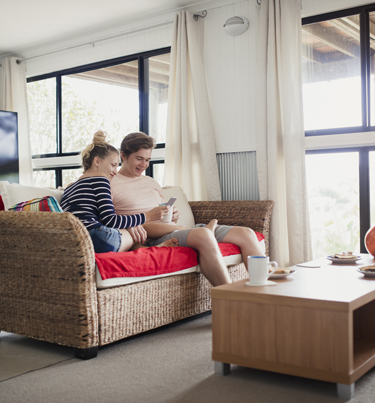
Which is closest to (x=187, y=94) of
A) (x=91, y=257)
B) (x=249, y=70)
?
(x=249, y=70)

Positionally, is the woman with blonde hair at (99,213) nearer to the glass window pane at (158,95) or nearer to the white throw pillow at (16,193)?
the white throw pillow at (16,193)

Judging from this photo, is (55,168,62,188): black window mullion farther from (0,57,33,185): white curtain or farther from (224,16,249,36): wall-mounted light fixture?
(224,16,249,36): wall-mounted light fixture

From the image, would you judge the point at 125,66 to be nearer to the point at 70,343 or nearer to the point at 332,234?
the point at 332,234

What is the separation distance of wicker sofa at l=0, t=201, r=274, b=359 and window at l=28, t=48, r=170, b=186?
2379 mm

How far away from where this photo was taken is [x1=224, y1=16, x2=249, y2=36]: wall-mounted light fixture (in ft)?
12.4

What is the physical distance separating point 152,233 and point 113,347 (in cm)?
77

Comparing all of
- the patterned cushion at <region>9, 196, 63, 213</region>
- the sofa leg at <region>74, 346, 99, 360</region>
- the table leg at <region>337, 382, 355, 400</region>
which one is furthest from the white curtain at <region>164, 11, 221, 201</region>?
the table leg at <region>337, 382, 355, 400</region>

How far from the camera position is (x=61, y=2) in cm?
404

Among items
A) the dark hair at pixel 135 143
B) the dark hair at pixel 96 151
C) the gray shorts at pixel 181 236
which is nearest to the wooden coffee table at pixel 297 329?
the gray shorts at pixel 181 236

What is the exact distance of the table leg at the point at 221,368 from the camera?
5.61 feet

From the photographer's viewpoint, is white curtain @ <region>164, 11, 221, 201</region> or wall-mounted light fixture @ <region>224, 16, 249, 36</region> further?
white curtain @ <region>164, 11, 221, 201</region>

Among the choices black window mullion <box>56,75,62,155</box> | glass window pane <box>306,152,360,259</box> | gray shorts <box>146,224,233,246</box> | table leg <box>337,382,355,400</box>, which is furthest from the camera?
black window mullion <box>56,75,62,155</box>

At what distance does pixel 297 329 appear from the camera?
5.06 feet

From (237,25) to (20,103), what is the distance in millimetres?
2832
